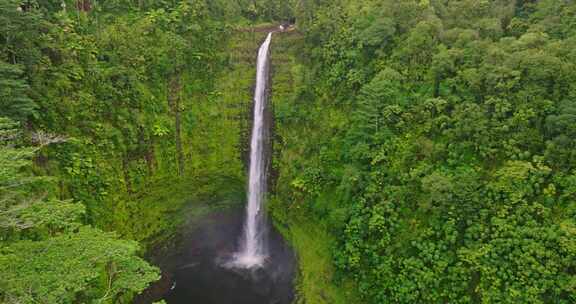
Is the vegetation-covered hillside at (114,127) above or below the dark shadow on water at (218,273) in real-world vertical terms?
above

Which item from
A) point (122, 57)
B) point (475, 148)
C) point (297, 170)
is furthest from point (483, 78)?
point (122, 57)

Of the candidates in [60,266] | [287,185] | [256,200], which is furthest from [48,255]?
[256,200]

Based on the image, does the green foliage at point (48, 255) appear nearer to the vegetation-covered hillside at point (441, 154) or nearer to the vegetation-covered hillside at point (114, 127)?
the vegetation-covered hillside at point (114, 127)

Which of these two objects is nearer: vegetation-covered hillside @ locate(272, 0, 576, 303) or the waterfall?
vegetation-covered hillside @ locate(272, 0, 576, 303)

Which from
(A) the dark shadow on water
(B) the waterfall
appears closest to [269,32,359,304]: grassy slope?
(B) the waterfall

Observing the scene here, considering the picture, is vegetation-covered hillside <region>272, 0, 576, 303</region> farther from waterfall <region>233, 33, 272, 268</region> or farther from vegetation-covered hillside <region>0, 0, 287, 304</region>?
vegetation-covered hillside <region>0, 0, 287, 304</region>

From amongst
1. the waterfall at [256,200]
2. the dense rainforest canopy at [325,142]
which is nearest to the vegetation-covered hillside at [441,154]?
the dense rainforest canopy at [325,142]
